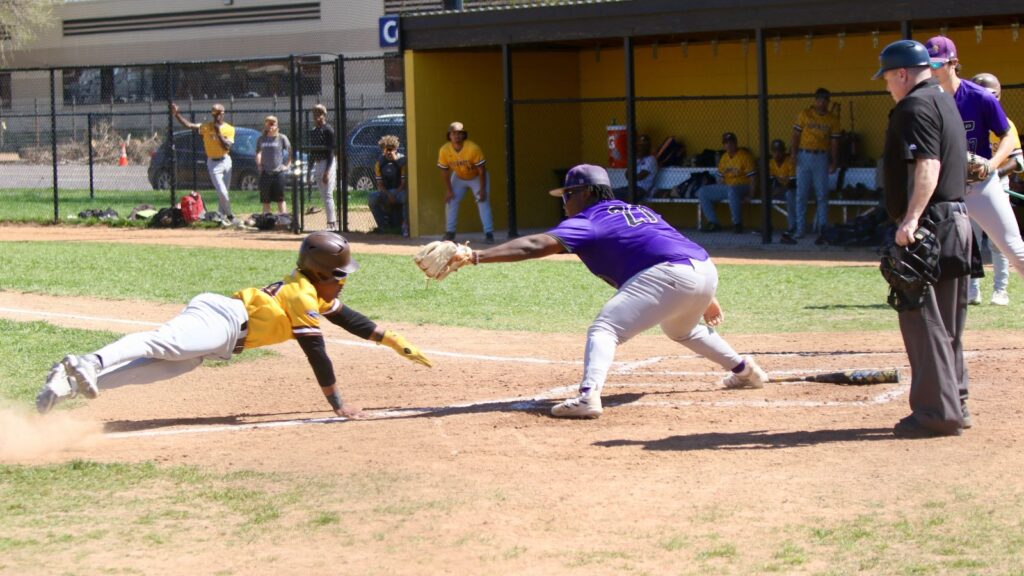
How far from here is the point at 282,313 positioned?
274 inches

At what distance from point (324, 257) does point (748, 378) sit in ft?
9.15

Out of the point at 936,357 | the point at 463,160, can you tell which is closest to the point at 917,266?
the point at 936,357

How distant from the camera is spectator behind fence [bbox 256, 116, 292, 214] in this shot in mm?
21281

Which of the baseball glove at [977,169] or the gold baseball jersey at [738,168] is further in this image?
the gold baseball jersey at [738,168]

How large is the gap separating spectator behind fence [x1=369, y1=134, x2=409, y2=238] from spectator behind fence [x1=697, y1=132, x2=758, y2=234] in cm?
469

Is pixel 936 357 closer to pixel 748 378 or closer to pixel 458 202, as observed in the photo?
pixel 748 378

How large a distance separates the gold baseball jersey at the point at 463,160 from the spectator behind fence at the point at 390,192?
137 centimetres

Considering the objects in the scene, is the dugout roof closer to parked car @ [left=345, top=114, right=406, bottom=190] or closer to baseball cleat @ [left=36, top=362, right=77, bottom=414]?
parked car @ [left=345, top=114, right=406, bottom=190]

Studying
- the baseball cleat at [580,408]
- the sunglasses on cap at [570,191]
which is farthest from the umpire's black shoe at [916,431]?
the sunglasses on cap at [570,191]

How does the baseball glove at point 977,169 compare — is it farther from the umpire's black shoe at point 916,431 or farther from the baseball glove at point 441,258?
the baseball glove at point 441,258

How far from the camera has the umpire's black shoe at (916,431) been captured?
6.53 metres

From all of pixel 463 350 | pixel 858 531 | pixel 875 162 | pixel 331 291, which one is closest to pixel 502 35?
pixel 875 162

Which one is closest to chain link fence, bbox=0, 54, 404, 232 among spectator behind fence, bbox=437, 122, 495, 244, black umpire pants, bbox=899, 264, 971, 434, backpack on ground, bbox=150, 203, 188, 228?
backpack on ground, bbox=150, 203, 188, 228

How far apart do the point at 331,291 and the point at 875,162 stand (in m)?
14.1
